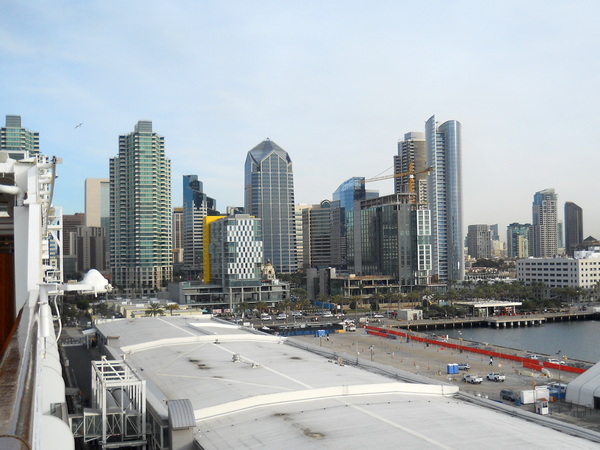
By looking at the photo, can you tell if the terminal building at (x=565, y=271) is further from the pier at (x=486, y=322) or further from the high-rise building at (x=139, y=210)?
the high-rise building at (x=139, y=210)

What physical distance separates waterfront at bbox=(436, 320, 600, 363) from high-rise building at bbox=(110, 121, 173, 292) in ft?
154

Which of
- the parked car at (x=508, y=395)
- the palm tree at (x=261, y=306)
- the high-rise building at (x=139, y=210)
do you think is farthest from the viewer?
A: the high-rise building at (x=139, y=210)

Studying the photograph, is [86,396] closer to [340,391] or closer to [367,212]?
[340,391]

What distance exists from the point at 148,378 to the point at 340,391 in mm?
7525

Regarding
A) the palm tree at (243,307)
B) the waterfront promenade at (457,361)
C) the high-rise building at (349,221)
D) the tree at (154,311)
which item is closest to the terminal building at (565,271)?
the high-rise building at (349,221)

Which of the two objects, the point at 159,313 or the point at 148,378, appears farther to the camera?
the point at 159,313

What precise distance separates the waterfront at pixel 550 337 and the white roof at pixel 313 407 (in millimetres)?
33140

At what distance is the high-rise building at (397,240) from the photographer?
321 feet

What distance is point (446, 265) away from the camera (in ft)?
467

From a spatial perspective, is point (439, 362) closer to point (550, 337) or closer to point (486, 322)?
point (550, 337)

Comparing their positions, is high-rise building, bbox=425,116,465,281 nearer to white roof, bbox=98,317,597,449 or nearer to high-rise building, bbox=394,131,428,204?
high-rise building, bbox=394,131,428,204

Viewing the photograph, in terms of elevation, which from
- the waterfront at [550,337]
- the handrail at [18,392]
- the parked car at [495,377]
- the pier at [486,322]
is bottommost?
the waterfront at [550,337]

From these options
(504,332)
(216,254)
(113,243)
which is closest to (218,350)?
(504,332)

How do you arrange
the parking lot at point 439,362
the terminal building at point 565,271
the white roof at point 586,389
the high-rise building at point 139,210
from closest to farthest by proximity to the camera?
the white roof at point 586,389 < the parking lot at point 439,362 < the high-rise building at point 139,210 < the terminal building at point 565,271
